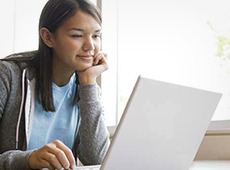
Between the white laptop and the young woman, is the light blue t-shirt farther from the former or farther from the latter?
the white laptop

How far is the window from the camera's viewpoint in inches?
74.5

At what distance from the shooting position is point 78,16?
1.43 meters

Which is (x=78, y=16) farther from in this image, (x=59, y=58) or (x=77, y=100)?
(x=77, y=100)

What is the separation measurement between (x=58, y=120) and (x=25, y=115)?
0.16 m

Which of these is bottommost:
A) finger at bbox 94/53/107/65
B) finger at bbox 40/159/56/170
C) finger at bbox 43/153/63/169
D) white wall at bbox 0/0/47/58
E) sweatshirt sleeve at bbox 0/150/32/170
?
white wall at bbox 0/0/47/58

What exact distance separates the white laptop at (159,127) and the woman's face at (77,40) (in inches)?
24.1

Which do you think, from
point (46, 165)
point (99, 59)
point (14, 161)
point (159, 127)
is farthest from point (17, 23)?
point (159, 127)

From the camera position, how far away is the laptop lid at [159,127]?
78cm

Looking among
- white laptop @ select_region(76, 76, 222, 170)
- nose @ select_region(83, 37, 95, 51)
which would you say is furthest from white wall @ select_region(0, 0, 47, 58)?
white laptop @ select_region(76, 76, 222, 170)

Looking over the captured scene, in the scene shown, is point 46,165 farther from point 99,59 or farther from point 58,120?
point 99,59

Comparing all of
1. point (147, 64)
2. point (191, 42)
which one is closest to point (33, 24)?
point (147, 64)

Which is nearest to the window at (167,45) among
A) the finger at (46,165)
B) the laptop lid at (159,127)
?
the laptop lid at (159,127)

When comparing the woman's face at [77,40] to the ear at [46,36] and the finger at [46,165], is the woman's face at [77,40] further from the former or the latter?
the finger at [46,165]

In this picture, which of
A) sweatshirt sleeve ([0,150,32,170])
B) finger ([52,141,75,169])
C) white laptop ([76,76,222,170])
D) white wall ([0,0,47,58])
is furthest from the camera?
white wall ([0,0,47,58])
